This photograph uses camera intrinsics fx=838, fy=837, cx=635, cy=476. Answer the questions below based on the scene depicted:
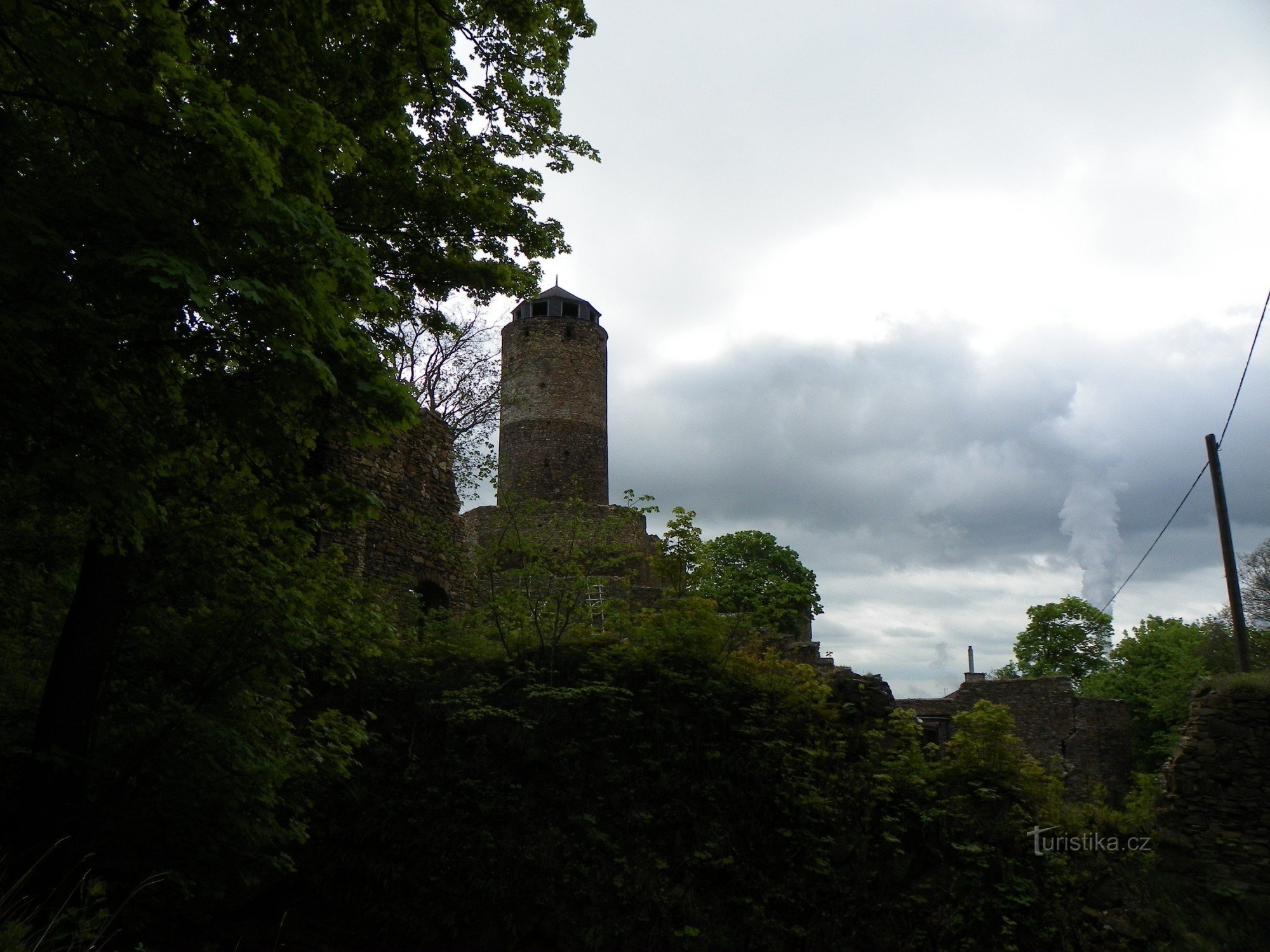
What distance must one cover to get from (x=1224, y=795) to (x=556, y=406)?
22.2 m

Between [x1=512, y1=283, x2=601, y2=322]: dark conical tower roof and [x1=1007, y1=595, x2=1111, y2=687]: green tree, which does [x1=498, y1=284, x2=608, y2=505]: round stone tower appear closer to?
[x1=512, y1=283, x2=601, y2=322]: dark conical tower roof

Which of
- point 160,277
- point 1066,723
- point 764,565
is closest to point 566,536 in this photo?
point 160,277

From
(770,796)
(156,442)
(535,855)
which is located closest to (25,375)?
(156,442)

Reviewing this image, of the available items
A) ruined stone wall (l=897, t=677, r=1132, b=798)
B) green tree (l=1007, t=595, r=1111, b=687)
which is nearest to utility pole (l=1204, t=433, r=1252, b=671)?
ruined stone wall (l=897, t=677, r=1132, b=798)

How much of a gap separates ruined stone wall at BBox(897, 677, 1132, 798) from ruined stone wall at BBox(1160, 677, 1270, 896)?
9.16 m

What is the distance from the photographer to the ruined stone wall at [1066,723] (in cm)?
1877

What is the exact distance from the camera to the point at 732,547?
36.9 m

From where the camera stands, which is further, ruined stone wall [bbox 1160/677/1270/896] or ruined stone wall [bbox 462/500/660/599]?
ruined stone wall [bbox 462/500/660/599]

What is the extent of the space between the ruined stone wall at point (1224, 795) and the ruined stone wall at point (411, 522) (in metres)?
8.86

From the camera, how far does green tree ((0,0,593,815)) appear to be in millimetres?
3891

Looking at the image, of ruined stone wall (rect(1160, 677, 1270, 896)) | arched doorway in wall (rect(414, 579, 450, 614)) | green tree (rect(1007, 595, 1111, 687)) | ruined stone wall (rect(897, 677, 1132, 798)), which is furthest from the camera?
green tree (rect(1007, 595, 1111, 687))

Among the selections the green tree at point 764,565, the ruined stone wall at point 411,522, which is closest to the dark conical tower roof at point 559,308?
the green tree at point 764,565

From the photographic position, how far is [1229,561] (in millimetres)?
12367

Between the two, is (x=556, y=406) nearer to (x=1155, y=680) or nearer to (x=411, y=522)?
(x=411, y=522)
